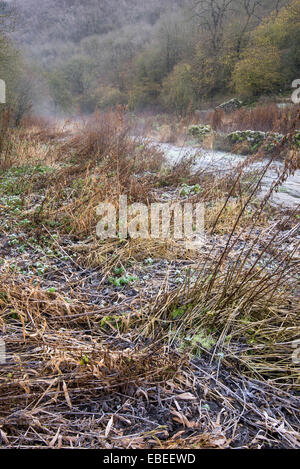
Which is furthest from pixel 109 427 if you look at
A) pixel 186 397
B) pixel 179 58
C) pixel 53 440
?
pixel 179 58

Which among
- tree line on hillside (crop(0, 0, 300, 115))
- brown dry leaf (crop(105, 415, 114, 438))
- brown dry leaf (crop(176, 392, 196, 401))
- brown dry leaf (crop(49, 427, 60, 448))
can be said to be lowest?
brown dry leaf (crop(176, 392, 196, 401))

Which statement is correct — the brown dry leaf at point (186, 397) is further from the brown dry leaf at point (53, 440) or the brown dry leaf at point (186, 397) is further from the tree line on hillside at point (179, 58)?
the tree line on hillside at point (179, 58)

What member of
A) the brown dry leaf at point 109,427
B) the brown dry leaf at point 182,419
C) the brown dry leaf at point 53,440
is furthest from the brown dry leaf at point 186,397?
the brown dry leaf at point 53,440

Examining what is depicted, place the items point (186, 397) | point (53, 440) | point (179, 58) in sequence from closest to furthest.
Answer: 1. point (53, 440)
2. point (186, 397)
3. point (179, 58)

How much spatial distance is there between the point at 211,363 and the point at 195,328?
0.18m

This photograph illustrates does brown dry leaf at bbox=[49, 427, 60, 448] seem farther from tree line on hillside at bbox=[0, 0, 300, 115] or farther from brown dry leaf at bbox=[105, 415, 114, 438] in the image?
tree line on hillside at bbox=[0, 0, 300, 115]

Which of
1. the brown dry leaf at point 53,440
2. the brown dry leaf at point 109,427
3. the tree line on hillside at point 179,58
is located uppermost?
the tree line on hillside at point 179,58

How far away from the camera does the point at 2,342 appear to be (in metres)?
1.23

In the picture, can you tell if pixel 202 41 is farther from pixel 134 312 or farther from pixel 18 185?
pixel 134 312

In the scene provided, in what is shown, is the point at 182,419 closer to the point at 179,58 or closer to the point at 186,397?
the point at 186,397

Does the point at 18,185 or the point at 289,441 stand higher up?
the point at 18,185

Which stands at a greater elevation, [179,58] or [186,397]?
[179,58]

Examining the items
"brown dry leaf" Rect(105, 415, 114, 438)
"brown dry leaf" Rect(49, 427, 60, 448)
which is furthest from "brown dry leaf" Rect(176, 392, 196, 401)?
"brown dry leaf" Rect(49, 427, 60, 448)

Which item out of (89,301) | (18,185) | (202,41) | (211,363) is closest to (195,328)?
(211,363)
